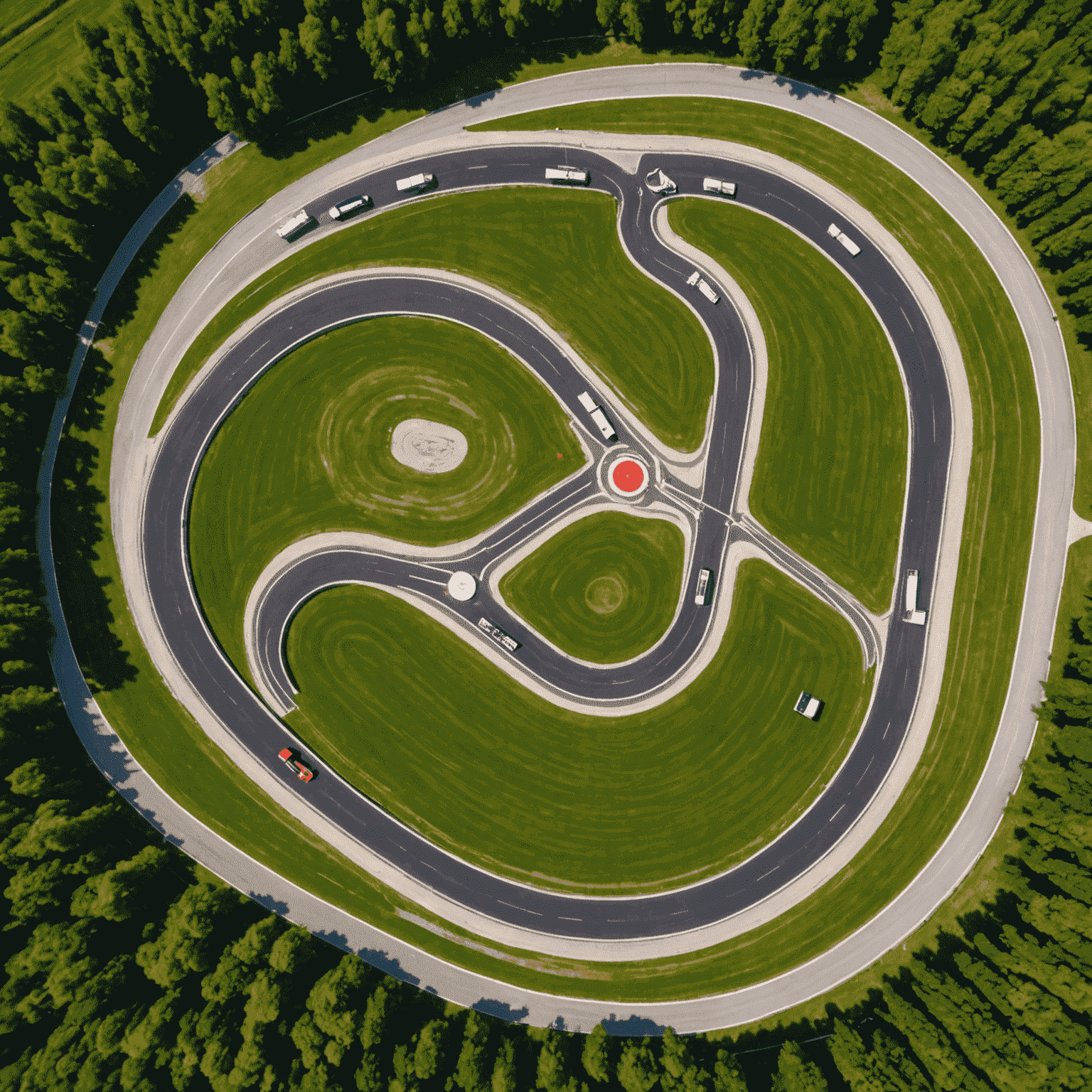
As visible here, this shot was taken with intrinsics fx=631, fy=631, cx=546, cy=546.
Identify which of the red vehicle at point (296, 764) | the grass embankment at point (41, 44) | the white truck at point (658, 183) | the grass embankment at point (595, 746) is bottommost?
the red vehicle at point (296, 764)

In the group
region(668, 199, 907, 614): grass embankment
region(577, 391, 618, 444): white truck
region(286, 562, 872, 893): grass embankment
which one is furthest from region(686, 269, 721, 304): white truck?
region(286, 562, 872, 893): grass embankment

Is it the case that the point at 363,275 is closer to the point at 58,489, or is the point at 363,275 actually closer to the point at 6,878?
the point at 58,489

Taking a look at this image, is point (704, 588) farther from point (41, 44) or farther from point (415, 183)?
point (41, 44)

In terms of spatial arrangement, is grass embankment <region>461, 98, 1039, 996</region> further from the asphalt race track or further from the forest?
the forest

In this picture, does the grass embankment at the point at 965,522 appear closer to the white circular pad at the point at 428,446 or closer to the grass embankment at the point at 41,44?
the white circular pad at the point at 428,446

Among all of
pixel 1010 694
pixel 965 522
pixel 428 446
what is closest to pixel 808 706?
pixel 1010 694

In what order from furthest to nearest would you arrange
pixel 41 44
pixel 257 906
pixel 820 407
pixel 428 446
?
pixel 41 44 → pixel 428 446 → pixel 820 407 → pixel 257 906

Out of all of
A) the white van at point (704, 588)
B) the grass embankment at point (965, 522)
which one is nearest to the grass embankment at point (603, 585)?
the white van at point (704, 588)
